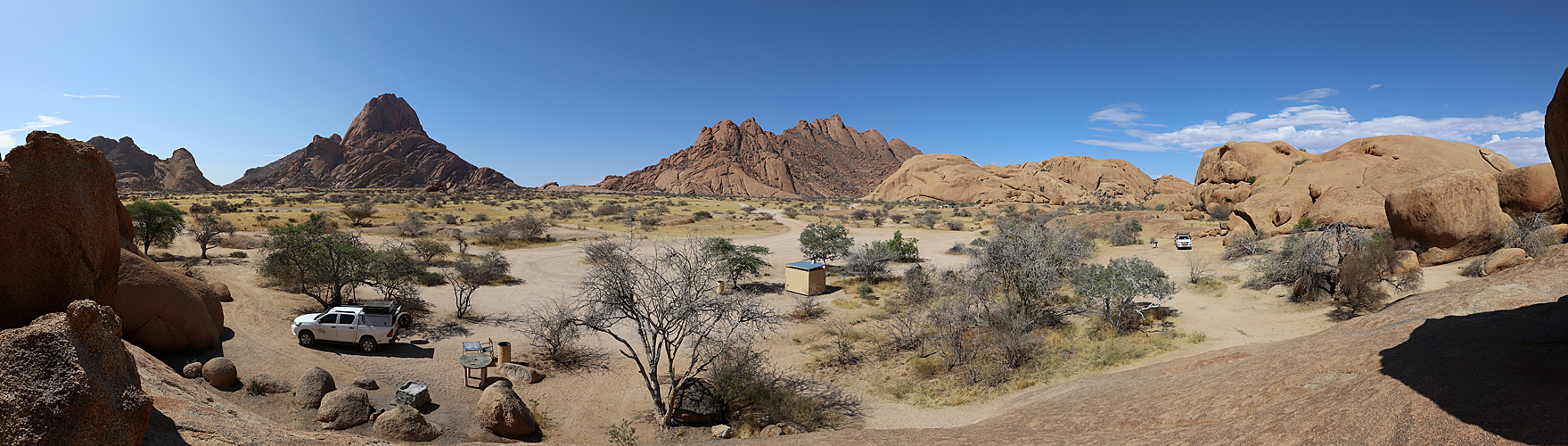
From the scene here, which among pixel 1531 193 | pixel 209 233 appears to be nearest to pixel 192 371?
pixel 209 233

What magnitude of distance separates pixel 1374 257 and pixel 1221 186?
108 feet

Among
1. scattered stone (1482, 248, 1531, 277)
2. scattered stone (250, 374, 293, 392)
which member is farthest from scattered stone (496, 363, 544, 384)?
scattered stone (1482, 248, 1531, 277)

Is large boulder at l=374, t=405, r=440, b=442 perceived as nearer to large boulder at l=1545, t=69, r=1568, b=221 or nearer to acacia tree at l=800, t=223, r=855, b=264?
large boulder at l=1545, t=69, r=1568, b=221

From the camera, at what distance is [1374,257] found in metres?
16.4

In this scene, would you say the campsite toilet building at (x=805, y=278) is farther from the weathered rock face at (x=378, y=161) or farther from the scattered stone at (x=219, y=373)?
the weathered rock face at (x=378, y=161)

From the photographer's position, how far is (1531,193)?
62.2 ft

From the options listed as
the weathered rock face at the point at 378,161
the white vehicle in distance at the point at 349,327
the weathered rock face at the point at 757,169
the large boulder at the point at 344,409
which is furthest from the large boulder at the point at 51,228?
the weathered rock face at the point at 378,161

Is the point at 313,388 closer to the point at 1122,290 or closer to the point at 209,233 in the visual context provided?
the point at 1122,290

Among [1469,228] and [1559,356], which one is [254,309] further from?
[1469,228]

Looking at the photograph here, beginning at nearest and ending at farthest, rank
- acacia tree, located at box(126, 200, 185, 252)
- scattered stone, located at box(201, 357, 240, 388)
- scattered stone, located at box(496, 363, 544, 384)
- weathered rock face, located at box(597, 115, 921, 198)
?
scattered stone, located at box(201, 357, 240, 388), scattered stone, located at box(496, 363, 544, 384), acacia tree, located at box(126, 200, 185, 252), weathered rock face, located at box(597, 115, 921, 198)

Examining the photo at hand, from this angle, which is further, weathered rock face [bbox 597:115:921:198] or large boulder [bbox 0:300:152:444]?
weathered rock face [bbox 597:115:921:198]

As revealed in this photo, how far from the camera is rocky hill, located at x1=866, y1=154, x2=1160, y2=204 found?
97.6 meters

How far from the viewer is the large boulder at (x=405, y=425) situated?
9.63 metres

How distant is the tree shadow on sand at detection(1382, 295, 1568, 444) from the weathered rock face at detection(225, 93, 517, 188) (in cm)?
16064
